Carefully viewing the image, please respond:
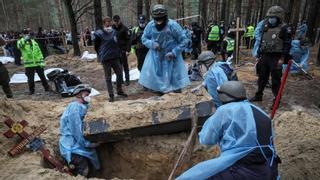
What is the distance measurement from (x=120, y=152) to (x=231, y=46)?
9240 mm

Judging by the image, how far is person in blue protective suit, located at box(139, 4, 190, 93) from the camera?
6.86 meters

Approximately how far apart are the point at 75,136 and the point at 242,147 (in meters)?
2.77

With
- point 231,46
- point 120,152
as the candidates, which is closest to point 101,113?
point 120,152

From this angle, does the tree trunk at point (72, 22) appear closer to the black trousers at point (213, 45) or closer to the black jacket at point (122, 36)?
the black trousers at point (213, 45)

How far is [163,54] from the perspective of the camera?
278 inches

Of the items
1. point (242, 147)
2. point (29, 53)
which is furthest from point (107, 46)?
point (242, 147)

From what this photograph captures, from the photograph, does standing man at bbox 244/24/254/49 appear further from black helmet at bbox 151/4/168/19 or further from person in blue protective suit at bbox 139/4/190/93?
black helmet at bbox 151/4/168/19

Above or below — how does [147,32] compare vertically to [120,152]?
above

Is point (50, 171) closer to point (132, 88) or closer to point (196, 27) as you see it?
point (132, 88)

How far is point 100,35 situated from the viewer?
7605mm

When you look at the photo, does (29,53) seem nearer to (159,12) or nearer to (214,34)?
(159,12)

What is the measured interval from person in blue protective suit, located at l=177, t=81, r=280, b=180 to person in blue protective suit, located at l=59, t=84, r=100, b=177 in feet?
7.57

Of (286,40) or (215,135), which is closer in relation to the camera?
(215,135)

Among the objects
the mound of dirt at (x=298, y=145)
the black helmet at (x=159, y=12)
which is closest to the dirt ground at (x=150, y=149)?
the mound of dirt at (x=298, y=145)
